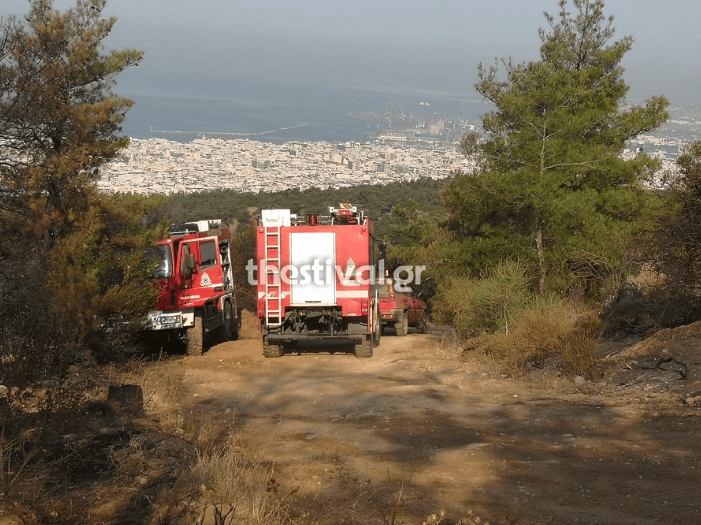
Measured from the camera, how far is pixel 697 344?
12.4 m

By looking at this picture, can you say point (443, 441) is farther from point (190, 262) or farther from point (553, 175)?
point (553, 175)

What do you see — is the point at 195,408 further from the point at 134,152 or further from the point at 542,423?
the point at 134,152

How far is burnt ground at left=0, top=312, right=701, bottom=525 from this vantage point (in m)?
6.57

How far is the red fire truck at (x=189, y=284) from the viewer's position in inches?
655

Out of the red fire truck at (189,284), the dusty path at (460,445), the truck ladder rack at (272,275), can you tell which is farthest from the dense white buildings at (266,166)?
the dusty path at (460,445)

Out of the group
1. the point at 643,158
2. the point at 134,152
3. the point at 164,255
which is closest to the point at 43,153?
the point at 164,255

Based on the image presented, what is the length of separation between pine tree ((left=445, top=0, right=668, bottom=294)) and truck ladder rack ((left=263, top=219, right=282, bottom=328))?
8.88m

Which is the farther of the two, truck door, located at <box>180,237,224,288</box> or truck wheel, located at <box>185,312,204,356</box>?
truck door, located at <box>180,237,224,288</box>

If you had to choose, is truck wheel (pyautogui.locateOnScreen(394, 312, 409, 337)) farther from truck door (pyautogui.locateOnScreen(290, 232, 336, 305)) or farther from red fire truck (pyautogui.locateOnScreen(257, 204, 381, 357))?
truck door (pyautogui.locateOnScreen(290, 232, 336, 305))

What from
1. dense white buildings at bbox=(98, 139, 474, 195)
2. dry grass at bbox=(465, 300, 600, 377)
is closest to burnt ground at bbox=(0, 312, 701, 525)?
dry grass at bbox=(465, 300, 600, 377)

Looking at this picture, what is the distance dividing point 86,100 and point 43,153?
5.61 feet

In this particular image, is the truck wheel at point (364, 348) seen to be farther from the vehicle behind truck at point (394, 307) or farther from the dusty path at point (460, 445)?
the vehicle behind truck at point (394, 307)

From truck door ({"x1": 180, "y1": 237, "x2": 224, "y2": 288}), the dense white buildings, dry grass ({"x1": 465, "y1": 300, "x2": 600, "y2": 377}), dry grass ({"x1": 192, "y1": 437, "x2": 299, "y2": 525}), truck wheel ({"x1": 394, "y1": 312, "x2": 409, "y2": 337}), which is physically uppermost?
the dense white buildings

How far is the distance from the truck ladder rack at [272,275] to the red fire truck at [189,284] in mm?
1784
